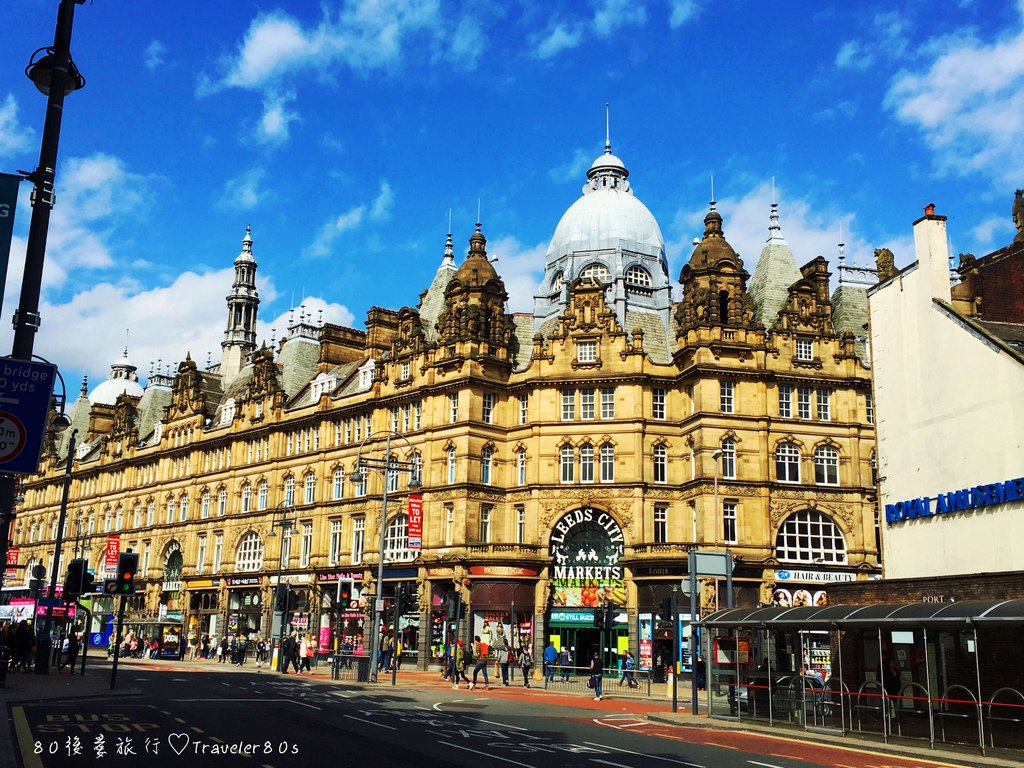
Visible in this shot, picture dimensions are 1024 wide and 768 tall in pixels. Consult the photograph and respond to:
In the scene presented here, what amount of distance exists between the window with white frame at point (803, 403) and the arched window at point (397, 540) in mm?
23687

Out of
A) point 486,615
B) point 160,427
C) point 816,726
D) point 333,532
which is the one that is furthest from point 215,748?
point 160,427

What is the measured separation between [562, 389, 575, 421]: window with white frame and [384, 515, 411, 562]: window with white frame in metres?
11.5

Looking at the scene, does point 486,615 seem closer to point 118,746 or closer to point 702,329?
point 702,329

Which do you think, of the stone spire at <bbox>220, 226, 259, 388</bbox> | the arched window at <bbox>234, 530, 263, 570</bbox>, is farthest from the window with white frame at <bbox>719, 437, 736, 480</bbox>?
the stone spire at <bbox>220, 226, 259, 388</bbox>

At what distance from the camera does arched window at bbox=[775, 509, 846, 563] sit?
53812mm

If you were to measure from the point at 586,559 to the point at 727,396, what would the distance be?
11.9 metres

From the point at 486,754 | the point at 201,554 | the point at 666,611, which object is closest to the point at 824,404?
the point at 666,611

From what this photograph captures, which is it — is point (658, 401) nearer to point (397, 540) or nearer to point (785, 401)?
point (785, 401)

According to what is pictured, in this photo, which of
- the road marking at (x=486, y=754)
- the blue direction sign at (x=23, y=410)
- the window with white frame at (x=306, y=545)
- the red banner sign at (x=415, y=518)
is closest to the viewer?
the blue direction sign at (x=23, y=410)

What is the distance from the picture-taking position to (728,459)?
53.8 meters

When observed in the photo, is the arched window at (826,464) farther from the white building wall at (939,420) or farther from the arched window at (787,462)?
the white building wall at (939,420)

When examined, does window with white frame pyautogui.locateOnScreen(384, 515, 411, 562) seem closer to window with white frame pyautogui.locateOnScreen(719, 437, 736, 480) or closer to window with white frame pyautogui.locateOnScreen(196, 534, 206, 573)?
A: window with white frame pyautogui.locateOnScreen(719, 437, 736, 480)

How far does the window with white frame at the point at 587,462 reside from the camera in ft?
185

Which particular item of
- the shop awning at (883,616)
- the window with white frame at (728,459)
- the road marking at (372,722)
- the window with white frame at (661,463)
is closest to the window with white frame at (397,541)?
the window with white frame at (661,463)
